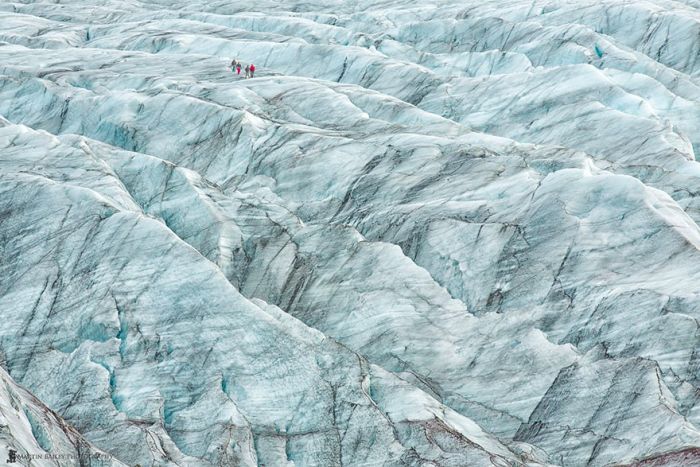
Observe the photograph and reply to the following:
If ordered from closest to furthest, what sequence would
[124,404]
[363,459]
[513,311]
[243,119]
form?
[363,459] → [124,404] → [513,311] → [243,119]

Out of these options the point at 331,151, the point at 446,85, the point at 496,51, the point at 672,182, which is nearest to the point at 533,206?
the point at 672,182

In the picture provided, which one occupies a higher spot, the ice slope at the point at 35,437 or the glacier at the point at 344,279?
the ice slope at the point at 35,437

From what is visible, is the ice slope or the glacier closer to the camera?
the ice slope

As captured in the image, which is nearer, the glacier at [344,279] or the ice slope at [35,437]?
the ice slope at [35,437]

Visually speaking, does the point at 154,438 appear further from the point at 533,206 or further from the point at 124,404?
the point at 533,206

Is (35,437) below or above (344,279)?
above

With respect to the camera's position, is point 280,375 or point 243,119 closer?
point 280,375

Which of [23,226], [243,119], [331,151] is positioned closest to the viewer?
[23,226]

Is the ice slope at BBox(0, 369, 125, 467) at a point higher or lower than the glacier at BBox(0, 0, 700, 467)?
higher
